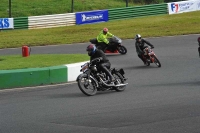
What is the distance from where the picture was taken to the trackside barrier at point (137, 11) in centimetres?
3800

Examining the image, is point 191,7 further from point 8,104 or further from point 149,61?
point 8,104

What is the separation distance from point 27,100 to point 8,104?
669 millimetres

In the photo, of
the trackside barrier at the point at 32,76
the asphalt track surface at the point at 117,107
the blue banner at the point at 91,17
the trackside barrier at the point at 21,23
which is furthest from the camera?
the blue banner at the point at 91,17

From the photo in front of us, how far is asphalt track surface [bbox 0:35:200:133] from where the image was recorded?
30.8 feet

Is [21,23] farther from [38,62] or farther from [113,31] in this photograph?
[38,62]

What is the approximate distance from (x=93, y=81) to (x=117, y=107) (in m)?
2.08

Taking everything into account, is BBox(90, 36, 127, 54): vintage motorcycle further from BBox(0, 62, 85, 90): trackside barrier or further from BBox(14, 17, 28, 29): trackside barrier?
BBox(14, 17, 28, 29): trackside barrier

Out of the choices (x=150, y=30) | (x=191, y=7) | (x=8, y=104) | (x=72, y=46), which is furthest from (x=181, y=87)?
(x=191, y=7)

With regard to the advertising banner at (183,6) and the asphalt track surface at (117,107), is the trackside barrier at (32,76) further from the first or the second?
the advertising banner at (183,6)

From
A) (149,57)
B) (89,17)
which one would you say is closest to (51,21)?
(89,17)

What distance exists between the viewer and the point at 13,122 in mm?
10031

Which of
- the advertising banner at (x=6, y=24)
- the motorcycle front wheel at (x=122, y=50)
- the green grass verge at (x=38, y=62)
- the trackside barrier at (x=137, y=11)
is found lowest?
the green grass verge at (x=38, y=62)

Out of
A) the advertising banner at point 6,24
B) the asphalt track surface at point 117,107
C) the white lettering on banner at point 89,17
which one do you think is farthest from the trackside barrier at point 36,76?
the white lettering on banner at point 89,17

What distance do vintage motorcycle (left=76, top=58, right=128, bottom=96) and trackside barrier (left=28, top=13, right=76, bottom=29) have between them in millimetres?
22223
